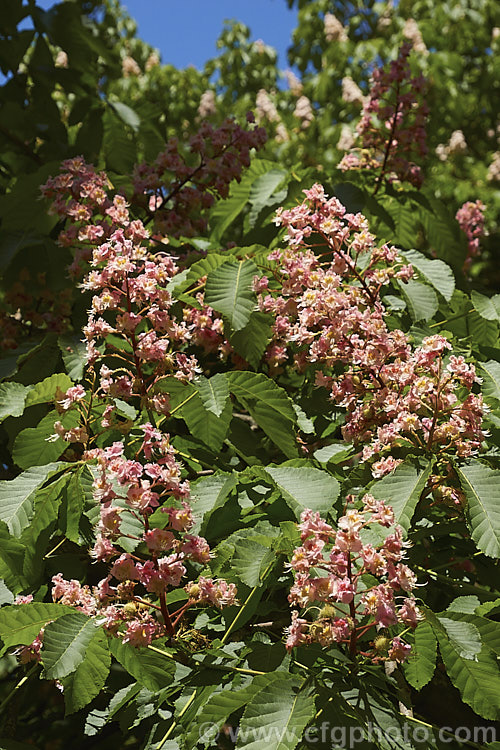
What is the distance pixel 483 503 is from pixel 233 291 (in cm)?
74

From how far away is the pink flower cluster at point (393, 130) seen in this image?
2361 millimetres

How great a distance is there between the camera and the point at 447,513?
1.47 meters

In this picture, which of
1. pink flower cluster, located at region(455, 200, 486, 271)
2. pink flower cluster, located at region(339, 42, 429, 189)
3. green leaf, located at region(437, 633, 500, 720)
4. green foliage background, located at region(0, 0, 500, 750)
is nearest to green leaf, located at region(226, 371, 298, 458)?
green foliage background, located at region(0, 0, 500, 750)

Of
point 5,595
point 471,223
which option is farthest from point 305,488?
point 471,223

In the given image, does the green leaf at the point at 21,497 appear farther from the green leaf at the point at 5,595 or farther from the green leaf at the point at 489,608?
the green leaf at the point at 489,608

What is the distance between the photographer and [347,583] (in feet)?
3.55

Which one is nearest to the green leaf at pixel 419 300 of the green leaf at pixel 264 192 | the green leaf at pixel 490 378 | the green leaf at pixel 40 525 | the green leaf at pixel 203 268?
the green leaf at pixel 490 378

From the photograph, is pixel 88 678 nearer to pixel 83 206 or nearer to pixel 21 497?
pixel 21 497

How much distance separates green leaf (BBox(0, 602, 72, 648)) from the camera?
1208 mm

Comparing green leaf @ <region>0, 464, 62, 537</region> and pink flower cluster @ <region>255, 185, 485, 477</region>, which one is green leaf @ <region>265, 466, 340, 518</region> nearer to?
pink flower cluster @ <region>255, 185, 485, 477</region>

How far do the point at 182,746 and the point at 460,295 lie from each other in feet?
4.54

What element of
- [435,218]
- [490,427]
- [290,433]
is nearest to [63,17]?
[435,218]

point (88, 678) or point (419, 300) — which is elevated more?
point (419, 300)

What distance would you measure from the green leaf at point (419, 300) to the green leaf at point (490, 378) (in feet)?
0.69
